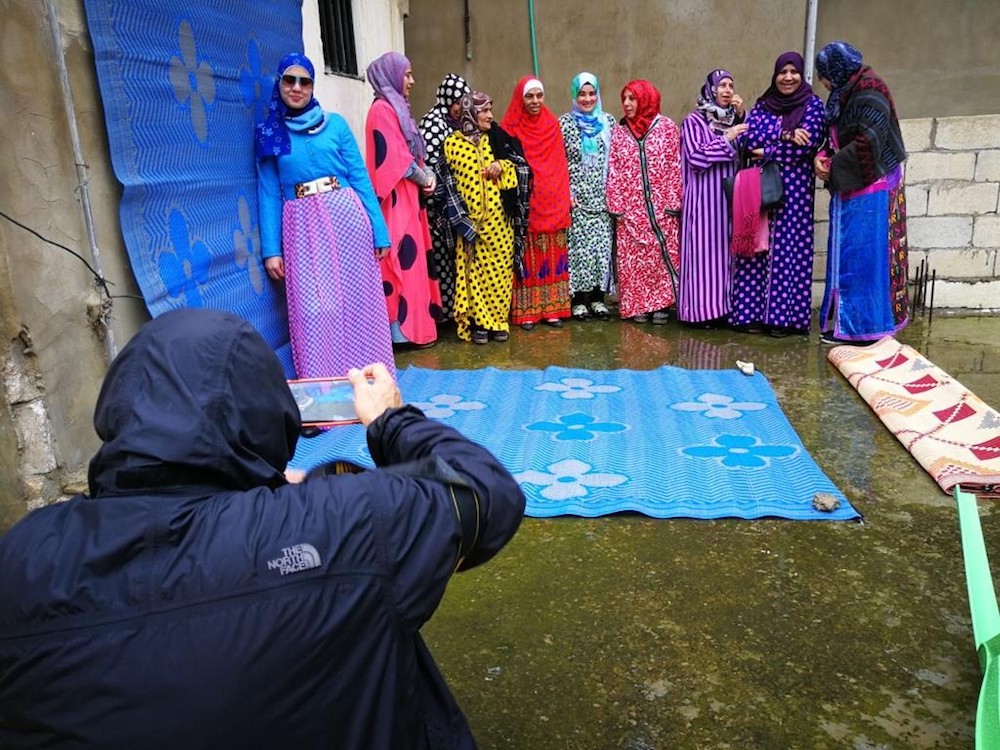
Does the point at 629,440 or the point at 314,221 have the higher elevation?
the point at 314,221

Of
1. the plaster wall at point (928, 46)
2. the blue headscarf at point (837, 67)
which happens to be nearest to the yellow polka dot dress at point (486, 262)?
the blue headscarf at point (837, 67)

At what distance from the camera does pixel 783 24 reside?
21.1 feet

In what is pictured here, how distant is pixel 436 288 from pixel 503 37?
2.58m

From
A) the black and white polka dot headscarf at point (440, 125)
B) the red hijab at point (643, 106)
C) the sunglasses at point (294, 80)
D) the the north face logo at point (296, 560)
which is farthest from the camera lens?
the red hijab at point (643, 106)

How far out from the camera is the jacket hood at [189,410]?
958 millimetres

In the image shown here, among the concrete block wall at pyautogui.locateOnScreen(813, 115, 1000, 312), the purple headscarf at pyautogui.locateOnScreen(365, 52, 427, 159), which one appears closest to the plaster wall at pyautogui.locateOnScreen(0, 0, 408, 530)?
the purple headscarf at pyautogui.locateOnScreen(365, 52, 427, 159)

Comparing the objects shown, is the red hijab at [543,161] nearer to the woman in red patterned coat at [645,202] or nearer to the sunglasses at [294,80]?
the woman in red patterned coat at [645,202]

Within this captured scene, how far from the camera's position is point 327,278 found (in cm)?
400

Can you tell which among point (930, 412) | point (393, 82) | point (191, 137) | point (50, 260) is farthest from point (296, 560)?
point (393, 82)

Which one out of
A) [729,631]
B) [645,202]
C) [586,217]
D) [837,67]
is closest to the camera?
[729,631]

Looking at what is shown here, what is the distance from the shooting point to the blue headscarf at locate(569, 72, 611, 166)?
223 inches

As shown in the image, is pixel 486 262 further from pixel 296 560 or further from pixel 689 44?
pixel 296 560

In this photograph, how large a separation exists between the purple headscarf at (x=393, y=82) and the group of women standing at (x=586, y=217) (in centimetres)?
1

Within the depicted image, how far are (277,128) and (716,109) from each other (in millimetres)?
2989
